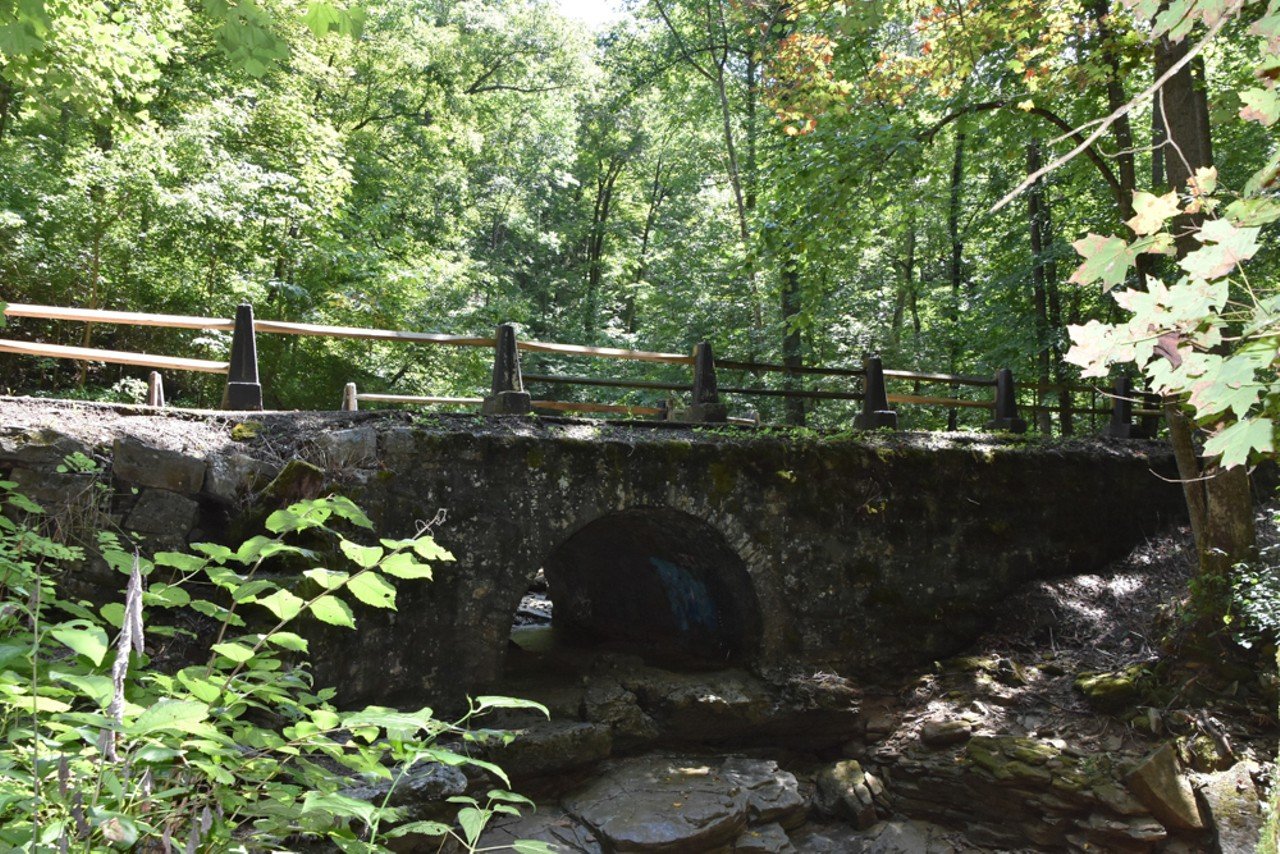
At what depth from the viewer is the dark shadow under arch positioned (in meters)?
8.30

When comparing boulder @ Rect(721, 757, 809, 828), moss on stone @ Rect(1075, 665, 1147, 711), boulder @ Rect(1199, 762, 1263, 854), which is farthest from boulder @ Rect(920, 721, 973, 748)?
boulder @ Rect(1199, 762, 1263, 854)

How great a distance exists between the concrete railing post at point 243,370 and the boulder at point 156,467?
0.83 metres

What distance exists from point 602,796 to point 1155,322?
247 inches

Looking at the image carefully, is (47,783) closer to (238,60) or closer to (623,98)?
(238,60)

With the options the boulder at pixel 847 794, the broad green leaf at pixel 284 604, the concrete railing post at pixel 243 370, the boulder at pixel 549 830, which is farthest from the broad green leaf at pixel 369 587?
the boulder at pixel 847 794

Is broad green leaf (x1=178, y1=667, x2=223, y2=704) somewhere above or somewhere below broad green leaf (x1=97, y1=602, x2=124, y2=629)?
below

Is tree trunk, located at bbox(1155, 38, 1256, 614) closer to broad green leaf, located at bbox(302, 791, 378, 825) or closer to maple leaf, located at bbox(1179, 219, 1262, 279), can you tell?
maple leaf, located at bbox(1179, 219, 1262, 279)

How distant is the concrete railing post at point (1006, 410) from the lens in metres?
10.1

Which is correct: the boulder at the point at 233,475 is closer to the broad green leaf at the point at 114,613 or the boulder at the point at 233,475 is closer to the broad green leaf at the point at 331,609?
the broad green leaf at the point at 114,613

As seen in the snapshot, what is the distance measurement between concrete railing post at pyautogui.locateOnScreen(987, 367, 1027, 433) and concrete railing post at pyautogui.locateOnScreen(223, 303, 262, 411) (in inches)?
315

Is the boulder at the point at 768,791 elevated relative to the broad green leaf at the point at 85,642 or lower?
lower

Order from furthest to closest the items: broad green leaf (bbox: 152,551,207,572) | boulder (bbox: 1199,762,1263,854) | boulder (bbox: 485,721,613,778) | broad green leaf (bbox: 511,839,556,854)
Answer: boulder (bbox: 485,721,613,778) < boulder (bbox: 1199,762,1263,854) < broad green leaf (bbox: 152,551,207,572) < broad green leaf (bbox: 511,839,556,854)

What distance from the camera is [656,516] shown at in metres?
8.16

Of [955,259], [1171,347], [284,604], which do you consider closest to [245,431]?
[284,604]
